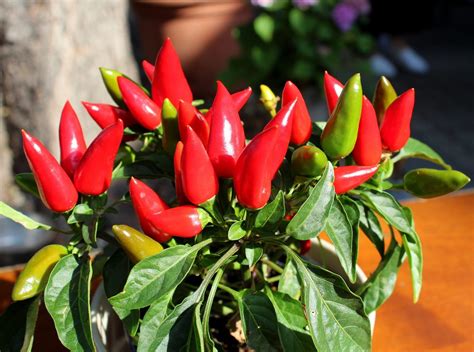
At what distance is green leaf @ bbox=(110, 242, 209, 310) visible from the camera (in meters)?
0.48

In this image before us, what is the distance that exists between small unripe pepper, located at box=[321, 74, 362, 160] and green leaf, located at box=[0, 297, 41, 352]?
0.98ft

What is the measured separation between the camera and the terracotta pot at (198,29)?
8.85 ft

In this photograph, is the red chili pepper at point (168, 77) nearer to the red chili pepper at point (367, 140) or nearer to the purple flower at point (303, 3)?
the red chili pepper at point (367, 140)

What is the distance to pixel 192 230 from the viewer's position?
0.52m

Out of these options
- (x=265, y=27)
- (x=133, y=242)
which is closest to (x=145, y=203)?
(x=133, y=242)

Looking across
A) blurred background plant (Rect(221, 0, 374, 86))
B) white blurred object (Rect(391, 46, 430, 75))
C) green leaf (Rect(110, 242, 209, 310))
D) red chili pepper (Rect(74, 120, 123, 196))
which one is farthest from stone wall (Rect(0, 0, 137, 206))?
white blurred object (Rect(391, 46, 430, 75))

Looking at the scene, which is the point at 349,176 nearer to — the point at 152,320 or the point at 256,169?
the point at 256,169

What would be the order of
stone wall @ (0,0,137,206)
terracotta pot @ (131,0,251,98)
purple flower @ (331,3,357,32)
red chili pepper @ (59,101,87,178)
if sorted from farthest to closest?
terracotta pot @ (131,0,251,98) < purple flower @ (331,3,357,32) < stone wall @ (0,0,137,206) < red chili pepper @ (59,101,87,178)

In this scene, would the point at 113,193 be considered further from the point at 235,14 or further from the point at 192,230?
the point at 192,230

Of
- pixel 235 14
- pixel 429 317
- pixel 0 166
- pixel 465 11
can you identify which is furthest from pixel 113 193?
pixel 465 11

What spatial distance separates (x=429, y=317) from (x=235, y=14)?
84.6 inches

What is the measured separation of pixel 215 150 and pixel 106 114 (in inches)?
6.1

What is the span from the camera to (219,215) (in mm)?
545

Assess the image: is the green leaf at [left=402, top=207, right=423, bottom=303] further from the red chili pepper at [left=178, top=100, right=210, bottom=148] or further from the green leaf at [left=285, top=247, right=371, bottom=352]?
the red chili pepper at [left=178, top=100, right=210, bottom=148]
